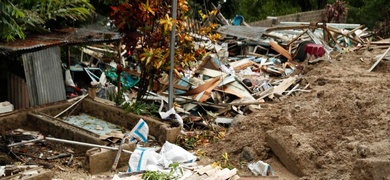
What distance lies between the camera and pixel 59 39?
8.91 meters

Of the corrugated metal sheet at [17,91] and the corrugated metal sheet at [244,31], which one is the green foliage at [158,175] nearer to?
the corrugated metal sheet at [17,91]

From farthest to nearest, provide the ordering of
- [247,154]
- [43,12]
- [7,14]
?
[43,12]
[247,154]
[7,14]

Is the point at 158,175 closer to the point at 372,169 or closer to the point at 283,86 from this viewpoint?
the point at 372,169

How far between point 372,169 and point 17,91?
244 inches

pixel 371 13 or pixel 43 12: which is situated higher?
pixel 43 12

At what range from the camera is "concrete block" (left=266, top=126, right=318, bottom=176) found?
654 cm

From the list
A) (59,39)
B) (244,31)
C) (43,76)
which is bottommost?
(43,76)

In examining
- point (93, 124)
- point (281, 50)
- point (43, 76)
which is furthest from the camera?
point (281, 50)

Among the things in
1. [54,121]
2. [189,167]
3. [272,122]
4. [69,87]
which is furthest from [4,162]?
[272,122]

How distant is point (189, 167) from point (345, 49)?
9.12 m

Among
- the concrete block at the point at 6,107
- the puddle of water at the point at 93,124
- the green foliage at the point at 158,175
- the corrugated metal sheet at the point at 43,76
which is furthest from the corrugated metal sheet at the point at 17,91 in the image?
the green foliage at the point at 158,175

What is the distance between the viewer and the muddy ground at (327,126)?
646cm

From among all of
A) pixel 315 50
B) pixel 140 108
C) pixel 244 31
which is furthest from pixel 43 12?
pixel 315 50

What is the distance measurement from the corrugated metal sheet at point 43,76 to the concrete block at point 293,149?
4.04m
